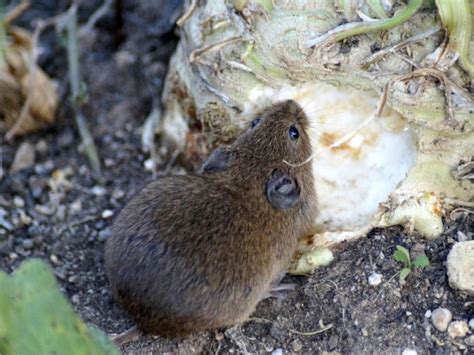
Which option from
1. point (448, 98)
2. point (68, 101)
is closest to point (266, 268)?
point (448, 98)

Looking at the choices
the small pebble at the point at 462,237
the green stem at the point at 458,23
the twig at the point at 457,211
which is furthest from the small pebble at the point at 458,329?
the green stem at the point at 458,23

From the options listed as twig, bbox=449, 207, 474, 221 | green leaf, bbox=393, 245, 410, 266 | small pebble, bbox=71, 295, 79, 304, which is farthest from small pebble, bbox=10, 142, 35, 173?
twig, bbox=449, 207, 474, 221

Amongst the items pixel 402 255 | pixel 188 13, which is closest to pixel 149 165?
pixel 188 13

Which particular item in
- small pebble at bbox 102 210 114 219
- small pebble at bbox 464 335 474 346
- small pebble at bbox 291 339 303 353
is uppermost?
small pebble at bbox 102 210 114 219

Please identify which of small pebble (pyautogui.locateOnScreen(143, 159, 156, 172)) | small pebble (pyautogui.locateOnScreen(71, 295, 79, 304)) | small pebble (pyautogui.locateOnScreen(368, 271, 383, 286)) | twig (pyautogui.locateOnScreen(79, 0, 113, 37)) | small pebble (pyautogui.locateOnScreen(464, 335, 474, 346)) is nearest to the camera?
small pebble (pyautogui.locateOnScreen(464, 335, 474, 346))

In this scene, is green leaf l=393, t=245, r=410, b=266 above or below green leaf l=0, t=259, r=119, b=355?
below

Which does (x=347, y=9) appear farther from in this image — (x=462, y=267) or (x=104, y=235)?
(x=104, y=235)

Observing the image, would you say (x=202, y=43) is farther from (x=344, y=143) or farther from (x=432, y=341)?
(x=432, y=341)

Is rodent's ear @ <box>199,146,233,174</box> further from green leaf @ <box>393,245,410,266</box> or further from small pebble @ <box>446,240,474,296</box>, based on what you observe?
small pebble @ <box>446,240,474,296</box>
